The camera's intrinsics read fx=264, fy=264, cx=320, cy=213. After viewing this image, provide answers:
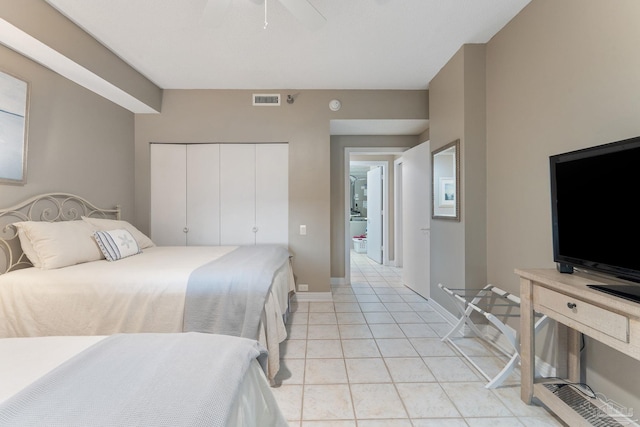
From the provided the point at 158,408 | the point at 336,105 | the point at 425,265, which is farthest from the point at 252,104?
the point at 158,408

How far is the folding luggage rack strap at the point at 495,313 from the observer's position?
1.81 m

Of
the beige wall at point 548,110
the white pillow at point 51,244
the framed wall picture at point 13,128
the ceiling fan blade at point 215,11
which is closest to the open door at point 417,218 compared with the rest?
the beige wall at point 548,110

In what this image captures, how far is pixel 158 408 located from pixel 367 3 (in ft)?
8.51

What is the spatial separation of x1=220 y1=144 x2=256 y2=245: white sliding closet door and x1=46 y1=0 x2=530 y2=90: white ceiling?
856 millimetres

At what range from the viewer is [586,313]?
124 centimetres

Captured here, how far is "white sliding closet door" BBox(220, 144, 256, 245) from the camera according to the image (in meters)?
3.47

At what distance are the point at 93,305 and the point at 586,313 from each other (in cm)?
279

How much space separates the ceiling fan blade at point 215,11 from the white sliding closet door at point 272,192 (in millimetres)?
1743

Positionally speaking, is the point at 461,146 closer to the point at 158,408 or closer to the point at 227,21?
the point at 227,21

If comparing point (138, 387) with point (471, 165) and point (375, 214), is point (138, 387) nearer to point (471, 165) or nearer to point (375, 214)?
point (471, 165)

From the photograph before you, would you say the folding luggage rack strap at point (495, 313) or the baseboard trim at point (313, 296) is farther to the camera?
the baseboard trim at point (313, 296)

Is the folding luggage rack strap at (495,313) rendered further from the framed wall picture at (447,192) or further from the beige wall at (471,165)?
the framed wall picture at (447,192)

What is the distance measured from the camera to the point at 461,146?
2576mm

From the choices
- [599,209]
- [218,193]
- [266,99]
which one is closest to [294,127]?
[266,99]
